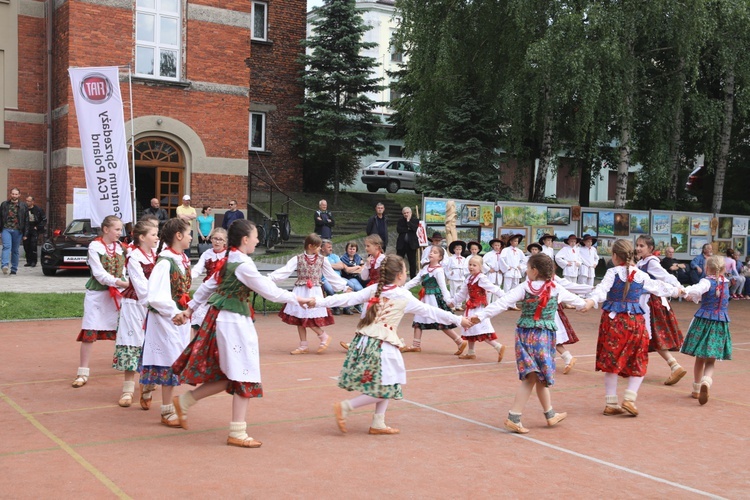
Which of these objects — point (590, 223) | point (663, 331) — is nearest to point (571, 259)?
point (590, 223)

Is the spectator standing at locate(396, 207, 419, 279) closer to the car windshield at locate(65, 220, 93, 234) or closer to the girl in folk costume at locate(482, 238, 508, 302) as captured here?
the girl in folk costume at locate(482, 238, 508, 302)

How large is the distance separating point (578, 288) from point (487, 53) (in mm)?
16478

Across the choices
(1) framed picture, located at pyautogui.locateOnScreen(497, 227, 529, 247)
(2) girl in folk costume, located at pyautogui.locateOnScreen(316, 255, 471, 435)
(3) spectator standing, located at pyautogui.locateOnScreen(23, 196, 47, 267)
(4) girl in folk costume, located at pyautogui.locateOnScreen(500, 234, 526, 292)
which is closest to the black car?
(3) spectator standing, located at pyautogui.locateOnScreen(23, 196, 47, 267)

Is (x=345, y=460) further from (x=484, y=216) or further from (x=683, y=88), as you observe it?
(x=683, y=88)

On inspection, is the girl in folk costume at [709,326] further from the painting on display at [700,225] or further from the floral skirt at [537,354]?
the painting on display at [700,225]

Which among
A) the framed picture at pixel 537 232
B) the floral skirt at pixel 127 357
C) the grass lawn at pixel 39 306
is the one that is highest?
the framed picture at pixel 537 232

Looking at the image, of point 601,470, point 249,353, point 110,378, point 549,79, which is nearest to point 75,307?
point 110,378

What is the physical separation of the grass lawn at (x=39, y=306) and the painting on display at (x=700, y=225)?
18.0 meters

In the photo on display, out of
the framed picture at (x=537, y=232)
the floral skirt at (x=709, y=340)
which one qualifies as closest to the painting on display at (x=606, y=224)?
the framed picture at (x=537, y=232)

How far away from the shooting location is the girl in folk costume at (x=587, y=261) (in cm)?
2059

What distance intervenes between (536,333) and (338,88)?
26848mm

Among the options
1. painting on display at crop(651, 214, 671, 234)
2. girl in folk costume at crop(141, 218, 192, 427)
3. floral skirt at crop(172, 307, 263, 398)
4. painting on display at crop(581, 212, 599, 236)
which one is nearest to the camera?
floral skirt at crop(172, 307, 263, 398)

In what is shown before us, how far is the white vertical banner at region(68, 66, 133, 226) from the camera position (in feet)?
56.7

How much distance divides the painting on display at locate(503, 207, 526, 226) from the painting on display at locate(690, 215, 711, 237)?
659cm
